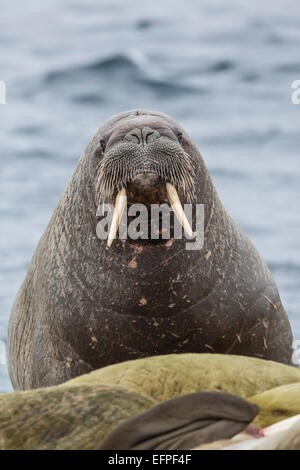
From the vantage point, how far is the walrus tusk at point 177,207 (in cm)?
748

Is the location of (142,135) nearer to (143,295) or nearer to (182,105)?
(143,295)

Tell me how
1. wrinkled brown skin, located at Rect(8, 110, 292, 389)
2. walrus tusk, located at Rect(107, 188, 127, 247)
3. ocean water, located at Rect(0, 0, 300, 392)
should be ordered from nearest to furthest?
1. walrus tusk, located at Rect(107, 188, 127, 247)
2. wrinkled brown skin, located at Rect(8, 110, 292, 389)
3. ocean water, located at Rect(0, 0, 300, 392)

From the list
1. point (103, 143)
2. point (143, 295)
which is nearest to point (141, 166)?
point (103, 143)

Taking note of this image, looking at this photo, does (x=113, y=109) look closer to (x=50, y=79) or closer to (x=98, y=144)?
(x=50, y=79)

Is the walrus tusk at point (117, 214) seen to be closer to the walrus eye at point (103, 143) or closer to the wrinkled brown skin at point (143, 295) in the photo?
the wrinkled brown skin at point (143, 295)

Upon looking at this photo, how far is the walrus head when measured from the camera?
7484mm

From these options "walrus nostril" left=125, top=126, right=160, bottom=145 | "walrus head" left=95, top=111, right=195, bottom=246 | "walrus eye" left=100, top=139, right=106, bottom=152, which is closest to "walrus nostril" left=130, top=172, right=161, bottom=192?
"walrus head" left=95, top=111, right=195, bottom=246

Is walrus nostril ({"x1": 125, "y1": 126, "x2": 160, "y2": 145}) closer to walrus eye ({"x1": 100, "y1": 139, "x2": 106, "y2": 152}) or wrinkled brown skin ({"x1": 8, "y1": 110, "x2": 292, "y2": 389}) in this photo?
wrinkled brown skin ({"x1": 8, "y1": 110, "x2": 292, "y2": 389})

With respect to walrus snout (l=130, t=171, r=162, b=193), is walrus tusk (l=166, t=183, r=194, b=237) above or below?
below

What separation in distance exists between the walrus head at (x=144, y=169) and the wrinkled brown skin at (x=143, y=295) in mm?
56

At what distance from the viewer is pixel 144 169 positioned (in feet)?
24.5

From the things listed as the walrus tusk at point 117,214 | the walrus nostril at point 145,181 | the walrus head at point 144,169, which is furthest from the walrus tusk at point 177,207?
the walrus tusk at point 117,214

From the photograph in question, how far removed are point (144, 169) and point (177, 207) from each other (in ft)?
1.02
